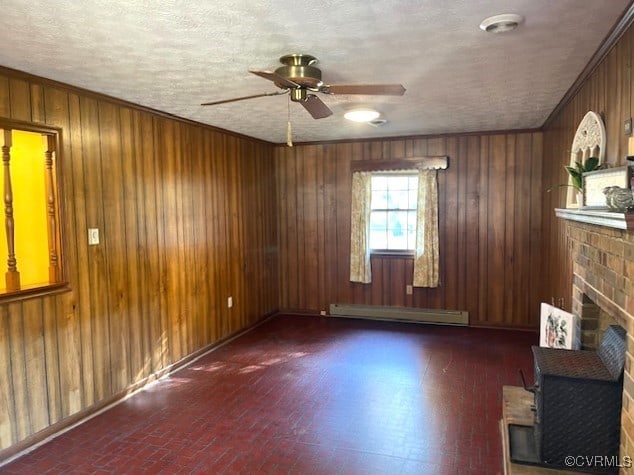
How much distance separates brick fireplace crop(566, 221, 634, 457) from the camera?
5.92ft

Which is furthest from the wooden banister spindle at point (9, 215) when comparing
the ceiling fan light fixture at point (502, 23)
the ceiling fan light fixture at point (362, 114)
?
the ceiling fan light fixture at point (502, 23)

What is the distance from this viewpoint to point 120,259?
3.61m

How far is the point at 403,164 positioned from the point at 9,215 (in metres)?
4.15

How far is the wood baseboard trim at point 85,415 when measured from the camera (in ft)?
9.22

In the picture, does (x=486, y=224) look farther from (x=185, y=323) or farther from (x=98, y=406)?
(x=98, y=406)

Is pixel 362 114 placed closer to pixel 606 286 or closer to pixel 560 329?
pixel 560 329

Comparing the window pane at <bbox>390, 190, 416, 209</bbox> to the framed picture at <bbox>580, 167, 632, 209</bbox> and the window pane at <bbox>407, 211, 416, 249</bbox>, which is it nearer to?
the window pane at <bbox>407, 211, 416, 249</bbox>

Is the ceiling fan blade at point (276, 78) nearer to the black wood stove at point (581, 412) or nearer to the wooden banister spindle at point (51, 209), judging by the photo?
the wooden banister spindle at point (51, 209)

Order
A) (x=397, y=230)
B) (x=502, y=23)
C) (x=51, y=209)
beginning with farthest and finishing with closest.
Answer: (x=397, y=230), (x=51, y=209), (x=502, y=23)

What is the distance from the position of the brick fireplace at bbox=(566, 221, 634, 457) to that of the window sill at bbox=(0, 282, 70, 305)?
3.21 m

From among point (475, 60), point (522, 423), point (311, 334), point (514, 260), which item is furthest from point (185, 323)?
point (514, 260)

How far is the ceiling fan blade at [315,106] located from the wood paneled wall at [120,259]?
1616mm

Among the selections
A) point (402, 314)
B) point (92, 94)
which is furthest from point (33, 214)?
point (402, 314)

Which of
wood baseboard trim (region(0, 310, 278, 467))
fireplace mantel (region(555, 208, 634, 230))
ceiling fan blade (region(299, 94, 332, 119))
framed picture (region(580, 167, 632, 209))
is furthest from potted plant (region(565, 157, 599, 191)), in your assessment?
wood baseboard trim (region(0, 310, 278, 467))
